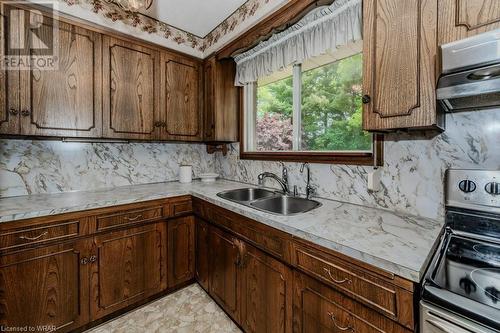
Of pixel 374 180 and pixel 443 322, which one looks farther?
pixel 374 180

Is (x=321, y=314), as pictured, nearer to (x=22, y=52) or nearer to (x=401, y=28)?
(x=401, y=28)

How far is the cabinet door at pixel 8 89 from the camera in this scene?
1.47m

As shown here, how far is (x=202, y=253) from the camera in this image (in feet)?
6.58

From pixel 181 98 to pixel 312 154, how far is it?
1458 millimetres

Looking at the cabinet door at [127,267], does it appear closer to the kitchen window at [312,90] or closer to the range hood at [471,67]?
the kitchen window at [312,90]

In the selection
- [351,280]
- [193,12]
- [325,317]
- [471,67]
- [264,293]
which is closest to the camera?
[471,67]

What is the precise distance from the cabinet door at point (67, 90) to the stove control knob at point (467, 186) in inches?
93.8

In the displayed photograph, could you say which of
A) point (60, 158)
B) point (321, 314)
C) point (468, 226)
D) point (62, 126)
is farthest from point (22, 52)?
point (468, 226)

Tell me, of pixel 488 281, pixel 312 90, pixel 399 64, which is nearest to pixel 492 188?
pixel 488 281

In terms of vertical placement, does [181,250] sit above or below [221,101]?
below

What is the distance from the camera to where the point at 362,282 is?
2.85ft

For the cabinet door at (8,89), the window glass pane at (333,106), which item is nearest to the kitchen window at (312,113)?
the window glass pane at (333,106)

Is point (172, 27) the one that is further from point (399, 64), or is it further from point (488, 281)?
point (488, 281)

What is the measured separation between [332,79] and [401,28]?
0.75 m
